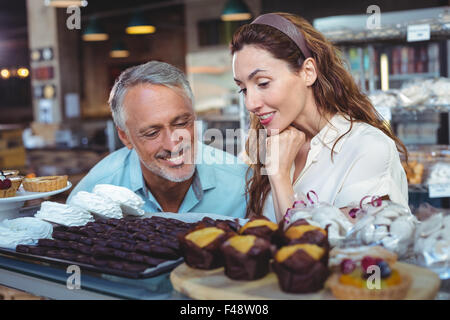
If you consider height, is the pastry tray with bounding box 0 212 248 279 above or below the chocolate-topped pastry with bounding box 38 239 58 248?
below

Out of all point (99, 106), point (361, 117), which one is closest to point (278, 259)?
point (361, 117)

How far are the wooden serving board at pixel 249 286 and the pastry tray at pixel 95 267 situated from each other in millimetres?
47

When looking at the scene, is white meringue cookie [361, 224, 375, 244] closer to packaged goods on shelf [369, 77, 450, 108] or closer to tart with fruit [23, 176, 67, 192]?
tart with fruit [23, 176, 67, 192]

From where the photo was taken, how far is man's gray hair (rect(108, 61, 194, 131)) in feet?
6.73

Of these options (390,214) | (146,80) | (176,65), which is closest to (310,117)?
(146,80)

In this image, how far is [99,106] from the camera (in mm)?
14008

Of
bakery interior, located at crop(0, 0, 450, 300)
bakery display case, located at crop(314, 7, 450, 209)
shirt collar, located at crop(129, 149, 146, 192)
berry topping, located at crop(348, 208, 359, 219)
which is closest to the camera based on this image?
berry topping, located at crop(348, 208, 359, 219)

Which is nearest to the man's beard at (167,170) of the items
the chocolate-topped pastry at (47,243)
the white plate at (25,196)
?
the white plate at (25,196)

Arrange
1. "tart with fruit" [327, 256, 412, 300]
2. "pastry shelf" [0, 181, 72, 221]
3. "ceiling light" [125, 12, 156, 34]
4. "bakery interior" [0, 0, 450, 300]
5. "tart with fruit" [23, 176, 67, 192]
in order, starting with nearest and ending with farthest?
"tart with fruit" [327, 256, 412, 300]
"bakery interior" [0, 0, 450, 300]
"pastry shelf" [0, 181, 72, 221]
"tart with fruit" [23, 176, 67, 192]
"ceiling light" [125, 12, 156, 34]

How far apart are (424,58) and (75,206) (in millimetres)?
4534

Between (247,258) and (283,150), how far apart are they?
0.79m

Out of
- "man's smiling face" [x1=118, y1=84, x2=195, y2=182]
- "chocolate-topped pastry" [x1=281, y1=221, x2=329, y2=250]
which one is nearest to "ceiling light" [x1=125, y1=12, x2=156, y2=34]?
"man's smiling face" [x1=118, y1=84, x2=195, y2=182]

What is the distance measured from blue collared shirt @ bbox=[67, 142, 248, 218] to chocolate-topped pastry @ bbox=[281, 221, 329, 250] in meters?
1.10
